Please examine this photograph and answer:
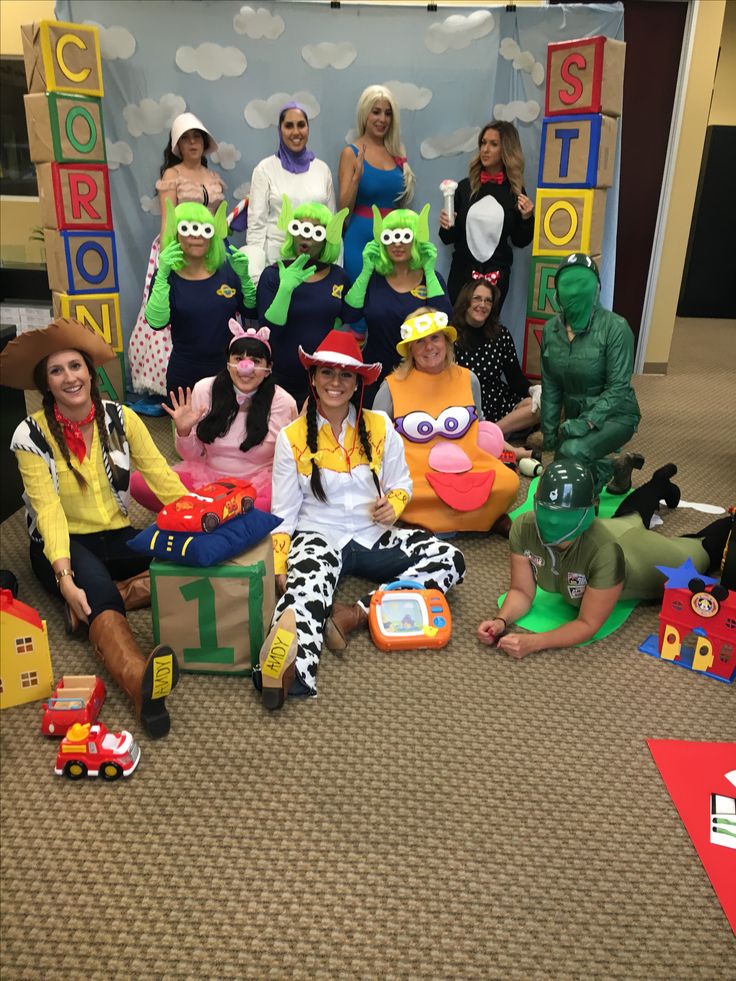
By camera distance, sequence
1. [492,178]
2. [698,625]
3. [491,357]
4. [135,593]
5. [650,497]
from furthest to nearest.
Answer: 1. [492,178]
2. [491,357]
3. [650,497]
4. [135,593]
5. [698,625]

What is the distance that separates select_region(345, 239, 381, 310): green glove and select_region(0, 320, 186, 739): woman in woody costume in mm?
1479

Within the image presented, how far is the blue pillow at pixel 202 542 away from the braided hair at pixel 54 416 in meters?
0.38

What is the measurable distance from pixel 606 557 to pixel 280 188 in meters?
2.79

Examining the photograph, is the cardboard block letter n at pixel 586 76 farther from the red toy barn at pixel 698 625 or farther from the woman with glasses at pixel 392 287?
the red toy barn at pixel 698 625

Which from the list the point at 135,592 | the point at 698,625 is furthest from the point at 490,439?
the point at 135,592

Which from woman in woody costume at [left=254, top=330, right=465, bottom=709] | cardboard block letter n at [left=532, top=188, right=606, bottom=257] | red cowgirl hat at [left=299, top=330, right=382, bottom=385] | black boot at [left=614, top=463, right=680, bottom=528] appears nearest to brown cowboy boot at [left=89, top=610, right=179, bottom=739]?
woman in woody costume at [left=254, top=330, right=465, bottom=709]

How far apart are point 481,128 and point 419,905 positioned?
4334 millimetres

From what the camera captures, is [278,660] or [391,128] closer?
[278,660]

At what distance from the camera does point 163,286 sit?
11.8 ft

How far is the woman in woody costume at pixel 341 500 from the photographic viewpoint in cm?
251

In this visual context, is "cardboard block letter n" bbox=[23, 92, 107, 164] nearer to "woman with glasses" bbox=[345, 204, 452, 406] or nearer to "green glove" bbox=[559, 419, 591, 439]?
"woman with glasses" bbox=[345, 204, 452, 406]

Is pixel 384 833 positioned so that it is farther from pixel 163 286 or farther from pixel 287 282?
pixel 163 286

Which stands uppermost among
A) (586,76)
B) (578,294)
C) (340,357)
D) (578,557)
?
(586,76)

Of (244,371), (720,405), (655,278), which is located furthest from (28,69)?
(720,405)
